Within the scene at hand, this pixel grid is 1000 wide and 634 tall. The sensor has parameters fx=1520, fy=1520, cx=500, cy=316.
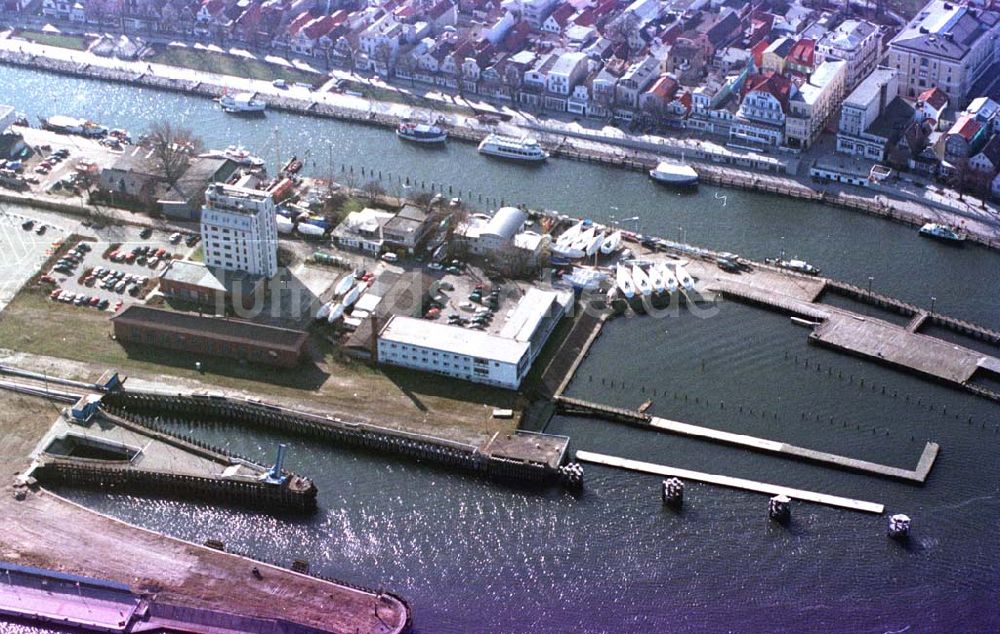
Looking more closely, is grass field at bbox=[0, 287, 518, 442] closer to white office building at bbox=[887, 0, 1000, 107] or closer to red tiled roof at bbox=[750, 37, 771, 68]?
red tiled roof at bbox=[750, 37, 771, 68]

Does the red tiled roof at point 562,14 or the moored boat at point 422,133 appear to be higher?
the red tiled roof at point 562,14

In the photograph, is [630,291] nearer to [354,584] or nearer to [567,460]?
[567,460]

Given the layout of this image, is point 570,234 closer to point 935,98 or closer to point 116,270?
point 116,270

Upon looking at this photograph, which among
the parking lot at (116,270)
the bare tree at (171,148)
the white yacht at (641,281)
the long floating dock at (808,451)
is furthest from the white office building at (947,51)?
the parking lot at (116,270)

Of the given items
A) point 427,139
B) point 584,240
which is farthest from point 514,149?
point 584,240

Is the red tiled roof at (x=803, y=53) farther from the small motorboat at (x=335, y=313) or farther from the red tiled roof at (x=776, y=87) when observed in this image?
the small motorboat at (x=335, y=313)

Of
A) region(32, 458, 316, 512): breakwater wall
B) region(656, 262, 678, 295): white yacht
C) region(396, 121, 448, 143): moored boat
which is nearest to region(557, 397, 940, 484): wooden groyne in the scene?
region(656, 262, 678, 295): white yacht
